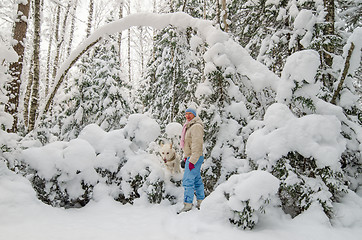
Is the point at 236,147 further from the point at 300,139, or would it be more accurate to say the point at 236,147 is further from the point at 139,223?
the point at 139,223

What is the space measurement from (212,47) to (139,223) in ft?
14.4

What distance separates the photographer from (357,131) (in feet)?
14.0

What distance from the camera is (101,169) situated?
5.28m

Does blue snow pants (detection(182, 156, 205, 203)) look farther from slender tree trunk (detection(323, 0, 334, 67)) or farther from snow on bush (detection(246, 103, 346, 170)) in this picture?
slender tree trunk (detection(323, 0, 334, 67))

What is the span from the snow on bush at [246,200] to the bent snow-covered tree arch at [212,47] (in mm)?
2606

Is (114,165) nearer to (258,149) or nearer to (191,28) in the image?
(258,149)

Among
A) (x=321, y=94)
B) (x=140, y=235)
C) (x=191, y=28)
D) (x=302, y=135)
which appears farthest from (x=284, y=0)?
(x=140, y=235)

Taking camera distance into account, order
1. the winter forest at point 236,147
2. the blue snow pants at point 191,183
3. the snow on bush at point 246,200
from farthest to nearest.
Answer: the blue snow pants at point 191,183
the winter forest at point 236,147
the snow on bush at point 246,200

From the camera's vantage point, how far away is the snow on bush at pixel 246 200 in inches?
129

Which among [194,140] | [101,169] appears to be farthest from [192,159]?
[101,169]

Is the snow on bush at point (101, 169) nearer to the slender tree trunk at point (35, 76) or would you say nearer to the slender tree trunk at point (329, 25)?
the slender tree trunk at point (35, 76)

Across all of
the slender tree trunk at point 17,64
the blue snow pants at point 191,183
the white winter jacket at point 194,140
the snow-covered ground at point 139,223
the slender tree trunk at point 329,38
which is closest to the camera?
the snow-covered ground at point 139,223

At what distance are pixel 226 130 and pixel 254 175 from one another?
7.66 ft

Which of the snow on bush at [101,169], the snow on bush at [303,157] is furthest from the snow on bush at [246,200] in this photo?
the snow on bush at [101,169]
